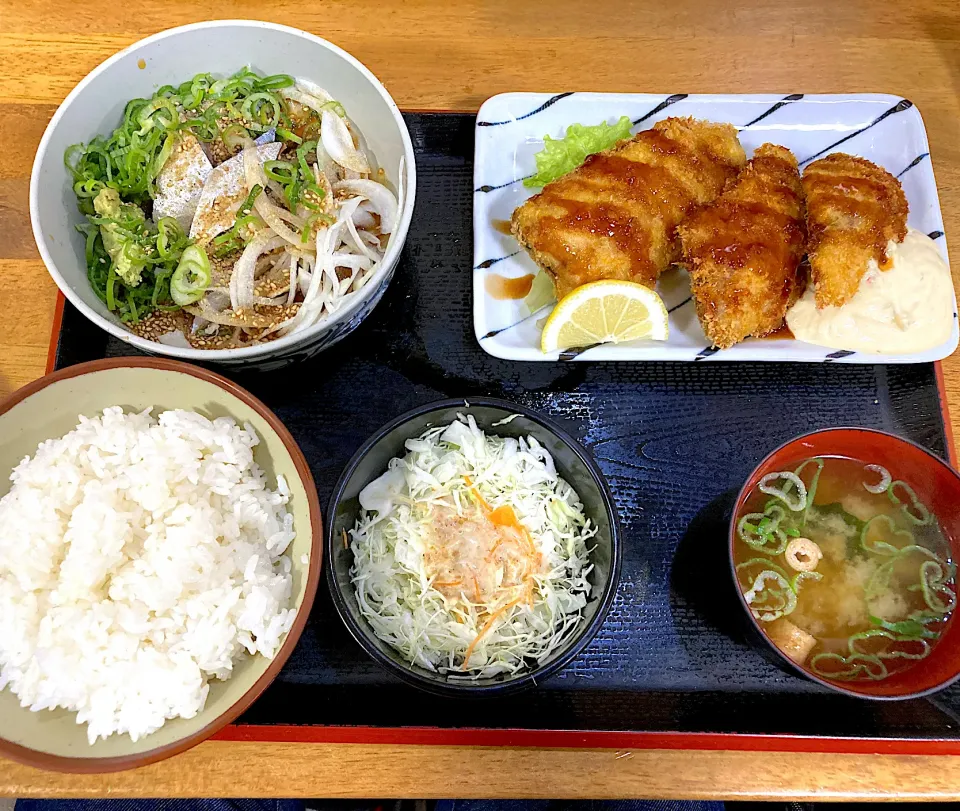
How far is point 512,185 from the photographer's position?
206 cm

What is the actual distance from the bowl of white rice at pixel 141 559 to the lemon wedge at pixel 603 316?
0.74 m

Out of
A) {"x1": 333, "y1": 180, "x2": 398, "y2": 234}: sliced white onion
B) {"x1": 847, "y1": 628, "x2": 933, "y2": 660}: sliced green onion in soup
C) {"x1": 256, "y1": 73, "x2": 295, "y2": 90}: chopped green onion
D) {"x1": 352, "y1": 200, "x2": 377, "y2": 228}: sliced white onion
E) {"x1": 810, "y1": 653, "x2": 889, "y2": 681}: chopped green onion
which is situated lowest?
{"x1": 810, "y1": 653, "x2": 889, "y2": 681}: chopped green onion

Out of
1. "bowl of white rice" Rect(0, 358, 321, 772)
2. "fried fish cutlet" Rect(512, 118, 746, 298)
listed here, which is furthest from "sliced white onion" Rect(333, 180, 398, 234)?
"bowl of white rice" Rect(0, 358, 321, 772)

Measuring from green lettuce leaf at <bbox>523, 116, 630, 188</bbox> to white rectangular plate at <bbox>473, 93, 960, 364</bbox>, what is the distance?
0.05 meters

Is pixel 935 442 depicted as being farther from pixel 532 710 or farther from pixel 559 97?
pixel 559 97

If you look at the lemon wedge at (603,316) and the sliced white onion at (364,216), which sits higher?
the sliced white onion at (364,216)

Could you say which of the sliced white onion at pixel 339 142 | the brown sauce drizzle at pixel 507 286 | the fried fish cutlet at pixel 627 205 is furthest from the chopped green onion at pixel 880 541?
the sliced white onion at pixel 339 142

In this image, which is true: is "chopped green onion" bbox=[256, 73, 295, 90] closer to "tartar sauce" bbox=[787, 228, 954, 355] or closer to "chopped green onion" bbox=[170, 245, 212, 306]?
"chopped green onion" bbox=[170, 245, 212, 306]

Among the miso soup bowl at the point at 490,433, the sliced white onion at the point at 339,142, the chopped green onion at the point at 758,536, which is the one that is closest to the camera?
the miso soup bowl at the point at 490,433

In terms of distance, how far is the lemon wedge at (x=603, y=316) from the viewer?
176 centimetres

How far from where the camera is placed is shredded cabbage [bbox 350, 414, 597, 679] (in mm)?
1576

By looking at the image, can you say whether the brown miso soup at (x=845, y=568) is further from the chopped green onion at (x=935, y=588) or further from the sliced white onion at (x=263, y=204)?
the sliced white onion at (x=263, y=204)

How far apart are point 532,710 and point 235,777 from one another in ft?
2.23

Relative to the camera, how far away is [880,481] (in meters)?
1.71
